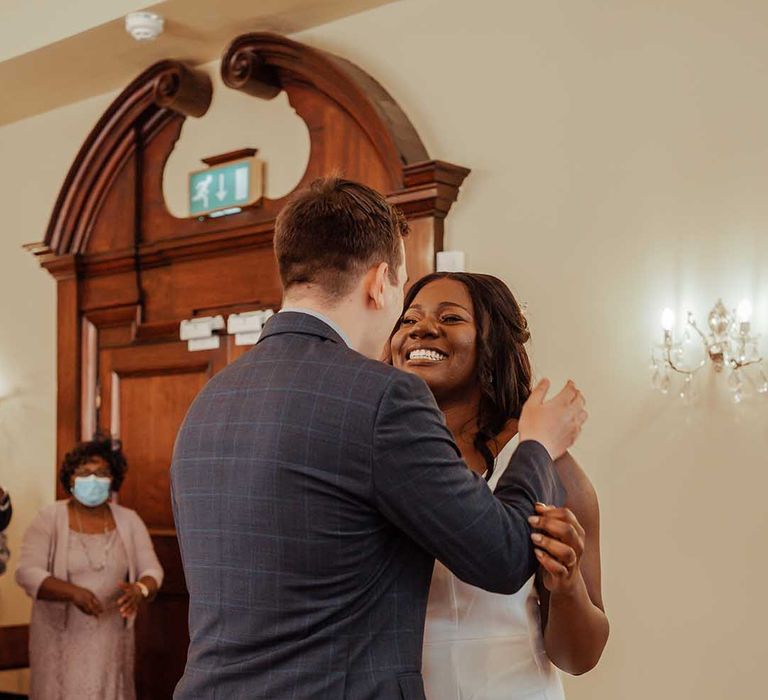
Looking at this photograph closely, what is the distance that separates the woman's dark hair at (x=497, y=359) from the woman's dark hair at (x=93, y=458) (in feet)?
11.6

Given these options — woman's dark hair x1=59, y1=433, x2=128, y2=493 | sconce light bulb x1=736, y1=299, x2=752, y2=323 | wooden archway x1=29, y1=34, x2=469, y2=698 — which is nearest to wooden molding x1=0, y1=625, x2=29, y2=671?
wooden archway x1=29, y1=34, x2=469, y2=698

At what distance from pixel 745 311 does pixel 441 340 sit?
6.25ft

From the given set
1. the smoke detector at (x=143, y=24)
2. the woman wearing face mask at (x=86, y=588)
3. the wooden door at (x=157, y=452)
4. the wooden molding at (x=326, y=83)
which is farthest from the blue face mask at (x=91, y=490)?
the smoke detector at (x=143, y=24)

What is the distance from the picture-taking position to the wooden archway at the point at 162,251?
5090 millimetres

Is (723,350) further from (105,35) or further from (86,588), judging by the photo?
(105,35)

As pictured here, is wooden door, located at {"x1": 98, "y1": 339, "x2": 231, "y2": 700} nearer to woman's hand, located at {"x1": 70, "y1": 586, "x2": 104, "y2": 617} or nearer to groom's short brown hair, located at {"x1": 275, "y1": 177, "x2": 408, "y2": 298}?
woman's hand, located at {"x1": 70, "y1": 586, "x2": 104, "y2": 617}

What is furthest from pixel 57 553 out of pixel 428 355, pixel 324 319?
pixel 324 319

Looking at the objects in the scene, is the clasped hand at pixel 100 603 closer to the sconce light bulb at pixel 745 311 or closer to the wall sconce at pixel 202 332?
the wall sconce at pixel 202 332

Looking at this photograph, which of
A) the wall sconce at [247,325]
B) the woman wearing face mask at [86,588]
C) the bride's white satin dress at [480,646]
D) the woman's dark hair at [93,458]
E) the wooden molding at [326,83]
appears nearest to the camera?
the bride's white satin dress at [480,646]

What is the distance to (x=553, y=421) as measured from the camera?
1.98 metres

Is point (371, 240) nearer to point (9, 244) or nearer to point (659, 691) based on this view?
point (659, 691)

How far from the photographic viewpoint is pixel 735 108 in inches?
157

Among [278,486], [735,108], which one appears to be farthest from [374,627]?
[735,108]

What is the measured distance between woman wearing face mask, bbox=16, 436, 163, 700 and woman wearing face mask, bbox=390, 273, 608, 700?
Answer: 3.23 m
